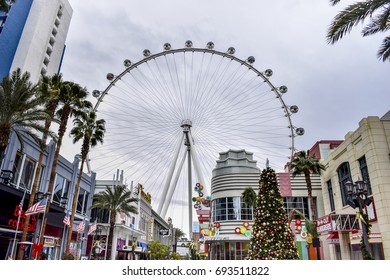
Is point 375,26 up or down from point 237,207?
up

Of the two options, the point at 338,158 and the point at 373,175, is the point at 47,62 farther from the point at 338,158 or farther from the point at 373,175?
the point at 373,175

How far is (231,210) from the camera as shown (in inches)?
1930

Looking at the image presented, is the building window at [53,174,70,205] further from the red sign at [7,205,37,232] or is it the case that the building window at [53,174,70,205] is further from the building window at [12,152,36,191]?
the red sign at [7,205,37,232]

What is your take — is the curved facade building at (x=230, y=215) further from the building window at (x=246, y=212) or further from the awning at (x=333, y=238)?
the awning at (x=333, y=238)

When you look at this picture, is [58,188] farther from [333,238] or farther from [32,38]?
[32,38]

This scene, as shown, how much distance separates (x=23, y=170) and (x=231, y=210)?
31.5 metres

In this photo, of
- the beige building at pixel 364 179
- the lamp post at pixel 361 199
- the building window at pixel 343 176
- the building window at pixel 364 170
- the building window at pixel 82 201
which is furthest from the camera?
the building window at pixel 82 201

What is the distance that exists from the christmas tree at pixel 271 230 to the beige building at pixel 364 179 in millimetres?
12342

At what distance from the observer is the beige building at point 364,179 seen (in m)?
24.2

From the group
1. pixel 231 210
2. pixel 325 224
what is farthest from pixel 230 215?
pixel 325 224

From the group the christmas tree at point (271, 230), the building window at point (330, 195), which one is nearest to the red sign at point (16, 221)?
the christmas tree at point (271, 230)

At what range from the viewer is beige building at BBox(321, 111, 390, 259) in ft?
79.3

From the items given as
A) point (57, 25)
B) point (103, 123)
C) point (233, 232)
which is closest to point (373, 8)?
point (103, 123)
